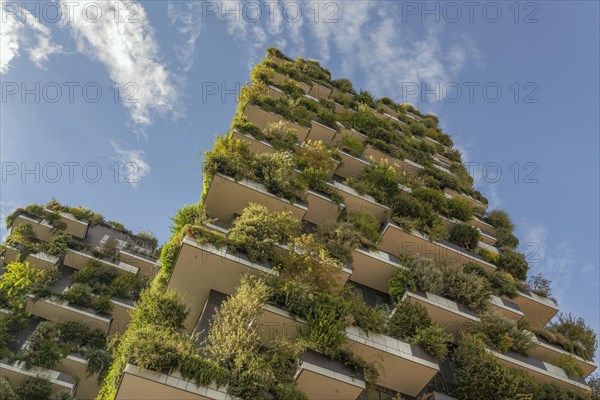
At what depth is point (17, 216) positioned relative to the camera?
96.0 ft

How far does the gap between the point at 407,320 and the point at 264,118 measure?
13.2 metres

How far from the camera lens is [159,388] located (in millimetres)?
10008

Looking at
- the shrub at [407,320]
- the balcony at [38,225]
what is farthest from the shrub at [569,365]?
the balcony at [38,225]

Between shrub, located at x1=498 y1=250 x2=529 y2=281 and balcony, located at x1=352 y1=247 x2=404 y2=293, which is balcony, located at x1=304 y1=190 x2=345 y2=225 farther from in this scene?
shrub, located at x1=498 y1=250 x2=529 y2=281

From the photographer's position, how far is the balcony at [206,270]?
13617 mm

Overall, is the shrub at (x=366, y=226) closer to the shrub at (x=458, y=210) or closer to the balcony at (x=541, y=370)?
the shrub at (x=458, y=210)

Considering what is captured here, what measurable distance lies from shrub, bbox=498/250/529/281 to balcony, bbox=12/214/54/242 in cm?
2802

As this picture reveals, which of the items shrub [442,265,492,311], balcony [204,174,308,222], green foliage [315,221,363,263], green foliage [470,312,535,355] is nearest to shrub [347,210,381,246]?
green foliage [315,221,363,263]

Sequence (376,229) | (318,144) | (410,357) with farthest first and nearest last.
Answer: (318,144)
(376,229)
(410,357)

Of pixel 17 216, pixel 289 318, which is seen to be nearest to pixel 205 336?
pixel 289 318

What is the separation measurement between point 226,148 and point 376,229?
723cm

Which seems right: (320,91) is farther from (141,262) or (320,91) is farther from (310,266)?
(310,266)

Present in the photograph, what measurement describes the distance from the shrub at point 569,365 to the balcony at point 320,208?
10.5 m

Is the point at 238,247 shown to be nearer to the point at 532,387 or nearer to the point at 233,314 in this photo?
the point at 233,314
